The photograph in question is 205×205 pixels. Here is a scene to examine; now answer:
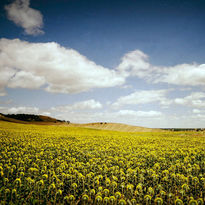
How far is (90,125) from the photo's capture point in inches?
3344

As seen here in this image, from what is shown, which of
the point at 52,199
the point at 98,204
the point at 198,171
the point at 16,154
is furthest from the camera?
the point at 16,154

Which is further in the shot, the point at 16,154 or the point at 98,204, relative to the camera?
the point at 16,154

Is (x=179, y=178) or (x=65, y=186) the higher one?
(x=179, y=178)

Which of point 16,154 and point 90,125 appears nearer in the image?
point 16,154

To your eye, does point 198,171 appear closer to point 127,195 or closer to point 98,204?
point 127,195

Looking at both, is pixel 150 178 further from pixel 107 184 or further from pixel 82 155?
pixel 82 155

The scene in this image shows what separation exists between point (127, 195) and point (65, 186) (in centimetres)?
280

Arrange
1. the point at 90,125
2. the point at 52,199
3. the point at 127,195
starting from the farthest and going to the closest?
the point at 90,125, the point at 127,195, the point at 52,199

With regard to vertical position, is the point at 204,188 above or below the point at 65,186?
above

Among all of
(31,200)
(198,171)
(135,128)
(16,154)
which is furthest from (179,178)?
(135,128)

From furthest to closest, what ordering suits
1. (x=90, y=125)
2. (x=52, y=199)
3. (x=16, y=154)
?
(x=90, y=125)
(x=16, y=154)
(x=52, y=199)

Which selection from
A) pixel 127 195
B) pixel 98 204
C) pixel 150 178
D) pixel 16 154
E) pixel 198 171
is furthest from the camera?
pixel 16 154

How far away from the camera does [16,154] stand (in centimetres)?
973

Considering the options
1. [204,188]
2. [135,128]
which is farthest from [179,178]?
[135,128]
